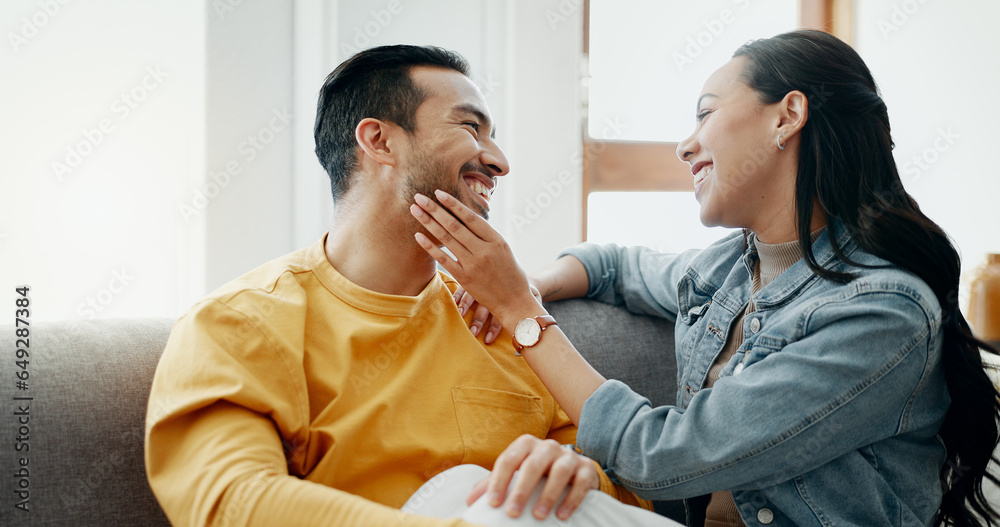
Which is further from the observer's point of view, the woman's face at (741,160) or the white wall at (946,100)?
the white wall at (946,100)

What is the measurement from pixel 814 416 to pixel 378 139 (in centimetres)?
86

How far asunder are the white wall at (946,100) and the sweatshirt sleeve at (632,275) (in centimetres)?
177

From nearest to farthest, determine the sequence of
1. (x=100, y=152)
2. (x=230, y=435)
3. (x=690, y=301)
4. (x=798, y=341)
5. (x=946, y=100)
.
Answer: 1. (x=230, y=435)
2. (x=798, y=341)
3. (x=690, y=301)
4. (x=100, y=152)
5. (x=946, y=100)

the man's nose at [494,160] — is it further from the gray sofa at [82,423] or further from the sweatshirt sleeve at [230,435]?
the gray sofa at [82,423]

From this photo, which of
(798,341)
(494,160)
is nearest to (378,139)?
(494,160)

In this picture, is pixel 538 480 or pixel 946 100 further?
pixel 946 100

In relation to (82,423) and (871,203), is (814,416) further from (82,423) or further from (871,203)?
(82,423)

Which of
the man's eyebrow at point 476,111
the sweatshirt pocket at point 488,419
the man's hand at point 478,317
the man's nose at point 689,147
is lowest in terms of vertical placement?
the sweatshirt pocket at point 488,419

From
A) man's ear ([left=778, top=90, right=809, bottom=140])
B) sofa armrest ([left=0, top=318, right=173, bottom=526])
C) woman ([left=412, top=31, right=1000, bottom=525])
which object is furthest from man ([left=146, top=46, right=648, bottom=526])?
man's ear ([left=778, top=90, right=809, bottom=140])

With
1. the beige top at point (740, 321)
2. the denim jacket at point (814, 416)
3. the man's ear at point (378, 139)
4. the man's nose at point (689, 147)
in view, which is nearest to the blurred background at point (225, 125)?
the man's ear at point (378, 139)

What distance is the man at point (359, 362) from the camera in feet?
2.89

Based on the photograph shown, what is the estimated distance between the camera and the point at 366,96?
4.26 ft

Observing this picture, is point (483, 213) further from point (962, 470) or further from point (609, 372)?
point (962, 470)

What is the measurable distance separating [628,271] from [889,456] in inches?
27.6
